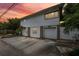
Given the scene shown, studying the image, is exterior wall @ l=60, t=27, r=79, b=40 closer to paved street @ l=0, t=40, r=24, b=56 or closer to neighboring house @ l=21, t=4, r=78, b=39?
neighboring house @ l=21, t=4, r=78, b=39

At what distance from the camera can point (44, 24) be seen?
274cm

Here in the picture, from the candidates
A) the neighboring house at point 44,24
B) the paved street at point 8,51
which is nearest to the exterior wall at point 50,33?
the neighboring house at point 44,24

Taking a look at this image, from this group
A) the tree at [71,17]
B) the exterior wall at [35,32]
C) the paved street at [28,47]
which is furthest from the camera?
the exterior wall at [35,32]

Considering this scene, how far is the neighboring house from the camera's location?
104 inches

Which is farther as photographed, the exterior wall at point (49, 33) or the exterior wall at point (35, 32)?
the exterior wall at point (35, 32)

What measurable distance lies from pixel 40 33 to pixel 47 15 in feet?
1.06

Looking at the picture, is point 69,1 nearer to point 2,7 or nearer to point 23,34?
point 23,34

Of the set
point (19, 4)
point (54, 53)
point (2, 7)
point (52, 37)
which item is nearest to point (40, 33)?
point (52, 37)

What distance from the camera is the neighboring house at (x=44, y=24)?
8.63ft

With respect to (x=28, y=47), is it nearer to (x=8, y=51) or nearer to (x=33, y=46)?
(x=33, y=46)

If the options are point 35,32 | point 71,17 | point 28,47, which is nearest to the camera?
point 71,17

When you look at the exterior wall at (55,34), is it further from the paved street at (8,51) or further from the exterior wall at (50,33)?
the paved street at (8,51)

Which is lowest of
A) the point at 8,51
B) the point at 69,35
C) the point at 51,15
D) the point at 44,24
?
the point at 8,51

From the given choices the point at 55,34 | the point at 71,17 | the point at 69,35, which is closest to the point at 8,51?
the point at 55,34
